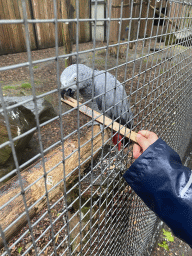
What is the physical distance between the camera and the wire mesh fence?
305 millimetres

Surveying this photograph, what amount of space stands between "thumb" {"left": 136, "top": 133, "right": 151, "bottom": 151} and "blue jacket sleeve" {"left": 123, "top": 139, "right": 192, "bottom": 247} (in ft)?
0.14

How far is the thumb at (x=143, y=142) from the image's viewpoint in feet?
1.84

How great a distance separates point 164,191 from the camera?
1.57 feet

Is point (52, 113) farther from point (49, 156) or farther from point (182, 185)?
point (182, 185)

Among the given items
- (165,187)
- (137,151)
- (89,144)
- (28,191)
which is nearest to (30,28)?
(89,144)

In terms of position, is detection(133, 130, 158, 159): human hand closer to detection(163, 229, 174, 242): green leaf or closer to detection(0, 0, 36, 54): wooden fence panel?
detection(163, 229, 174, 242): green leaf

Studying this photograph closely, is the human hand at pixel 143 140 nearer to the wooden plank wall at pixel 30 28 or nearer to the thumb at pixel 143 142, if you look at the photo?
the thumb at pixel 143 142

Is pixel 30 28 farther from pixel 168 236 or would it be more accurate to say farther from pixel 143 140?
pixel 168 236

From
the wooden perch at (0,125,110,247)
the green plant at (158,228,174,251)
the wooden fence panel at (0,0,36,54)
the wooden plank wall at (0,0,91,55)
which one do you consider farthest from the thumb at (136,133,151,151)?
the wooden fence panel at (0,0,36,54)

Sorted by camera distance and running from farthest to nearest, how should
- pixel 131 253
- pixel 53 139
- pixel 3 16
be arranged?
pixel 3 16 < pixel 53 139 < pixel 131 253

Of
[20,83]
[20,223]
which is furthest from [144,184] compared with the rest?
[20,83]

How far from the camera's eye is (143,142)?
0.57 m

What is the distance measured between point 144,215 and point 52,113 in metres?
1.45

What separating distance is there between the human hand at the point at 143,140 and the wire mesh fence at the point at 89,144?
4 centimetres
